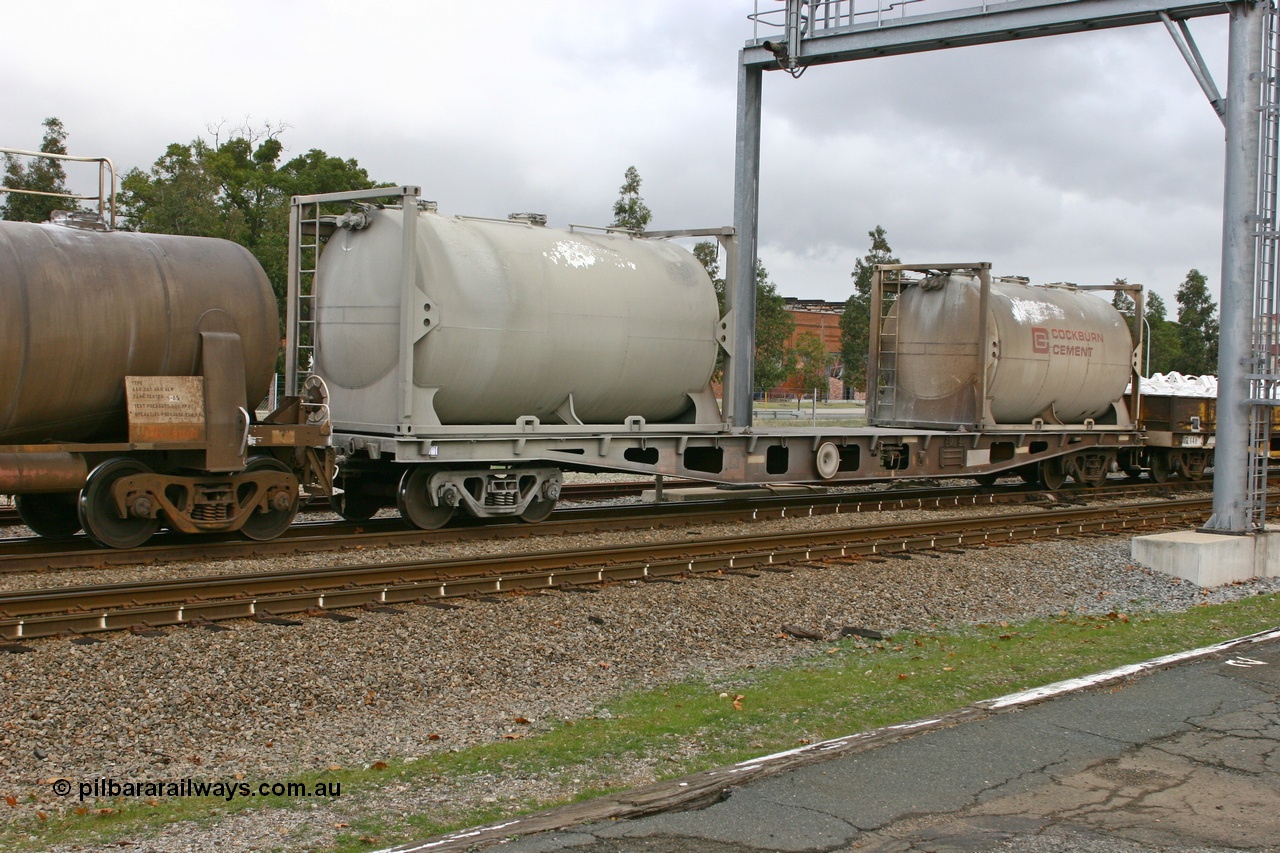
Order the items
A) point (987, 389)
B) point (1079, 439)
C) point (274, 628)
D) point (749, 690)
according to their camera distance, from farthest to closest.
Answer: point (1079, 439)
point (987, 389)
point (274, 628)
point (749, 690)

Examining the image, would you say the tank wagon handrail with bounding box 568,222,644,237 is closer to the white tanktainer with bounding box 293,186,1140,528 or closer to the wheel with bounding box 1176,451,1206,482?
the white tanktainer with bounding box 293,186,1140,528

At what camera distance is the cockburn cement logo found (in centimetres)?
2002

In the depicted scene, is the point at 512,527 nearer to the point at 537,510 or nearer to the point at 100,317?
the point at 537,510

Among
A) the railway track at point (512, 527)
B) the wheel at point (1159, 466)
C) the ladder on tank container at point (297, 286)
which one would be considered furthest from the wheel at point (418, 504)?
the wheel at point (1159, 466)

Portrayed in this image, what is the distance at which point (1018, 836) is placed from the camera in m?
4.82

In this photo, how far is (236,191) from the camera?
4647 centimetres

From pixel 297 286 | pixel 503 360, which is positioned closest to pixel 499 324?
pixel 503 360

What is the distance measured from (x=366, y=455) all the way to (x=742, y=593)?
532 centimetres

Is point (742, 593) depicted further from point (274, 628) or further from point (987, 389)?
point (987, 389)

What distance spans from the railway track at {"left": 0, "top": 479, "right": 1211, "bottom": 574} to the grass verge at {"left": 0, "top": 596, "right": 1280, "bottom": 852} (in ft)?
18.2

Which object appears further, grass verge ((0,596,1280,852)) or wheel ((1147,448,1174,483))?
wheel ((1147,448,1174,483))

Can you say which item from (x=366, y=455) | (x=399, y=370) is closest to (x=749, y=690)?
(x=399, y=370)

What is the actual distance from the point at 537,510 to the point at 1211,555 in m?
7.75

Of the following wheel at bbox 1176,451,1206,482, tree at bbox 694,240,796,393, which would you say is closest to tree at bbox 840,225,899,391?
tree at bbox 694,240,796,393
